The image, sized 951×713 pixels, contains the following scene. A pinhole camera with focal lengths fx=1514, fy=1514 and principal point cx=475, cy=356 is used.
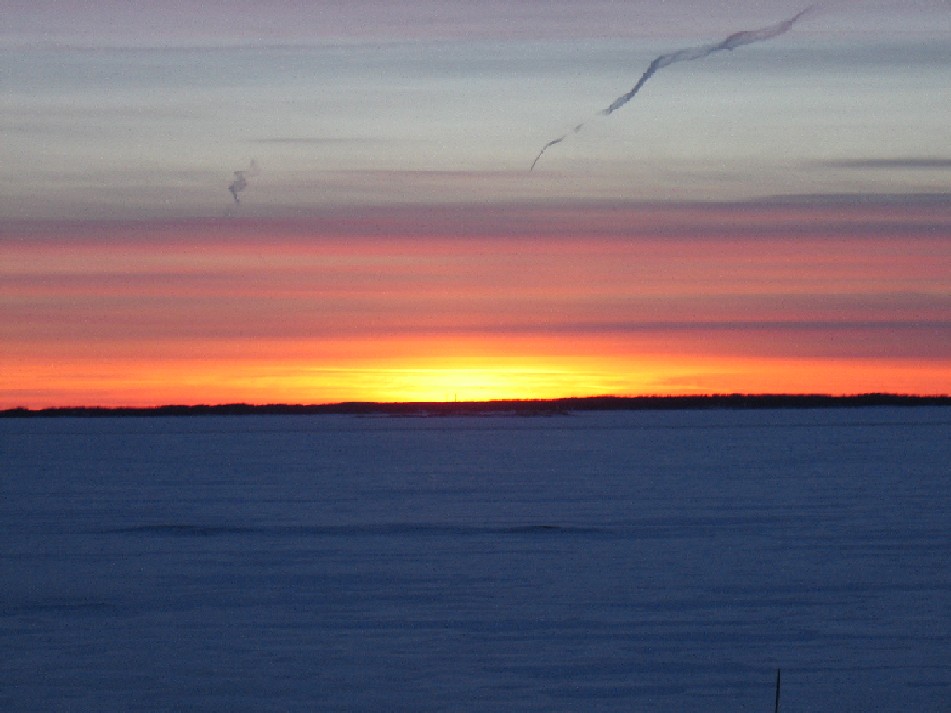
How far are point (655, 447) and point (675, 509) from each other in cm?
6980

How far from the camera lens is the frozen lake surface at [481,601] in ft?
62.7

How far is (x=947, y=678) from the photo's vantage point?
1930 cm

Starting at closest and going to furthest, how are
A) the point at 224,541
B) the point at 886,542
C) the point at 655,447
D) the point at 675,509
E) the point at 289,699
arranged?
the point at 289,699 < the point at 886,542 < the point at 224,541 < the point at 675,509 < the point at 655,447

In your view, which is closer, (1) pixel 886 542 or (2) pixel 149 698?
(2) pixel 149 698

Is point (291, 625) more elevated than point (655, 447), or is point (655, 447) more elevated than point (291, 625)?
point (655, 447)

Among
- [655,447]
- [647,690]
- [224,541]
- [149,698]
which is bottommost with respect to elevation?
[149,698]

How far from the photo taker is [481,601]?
1022 inches

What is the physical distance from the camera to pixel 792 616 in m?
24.3

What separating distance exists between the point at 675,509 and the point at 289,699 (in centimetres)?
2744

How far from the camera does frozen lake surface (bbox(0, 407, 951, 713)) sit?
19109mm

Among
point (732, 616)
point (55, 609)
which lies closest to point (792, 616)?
→ point (732, 616)

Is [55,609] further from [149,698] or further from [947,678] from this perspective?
[947,678]

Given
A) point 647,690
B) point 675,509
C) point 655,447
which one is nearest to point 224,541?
point 675,509

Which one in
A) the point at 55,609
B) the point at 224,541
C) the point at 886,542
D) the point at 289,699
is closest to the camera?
the point at 289,699
